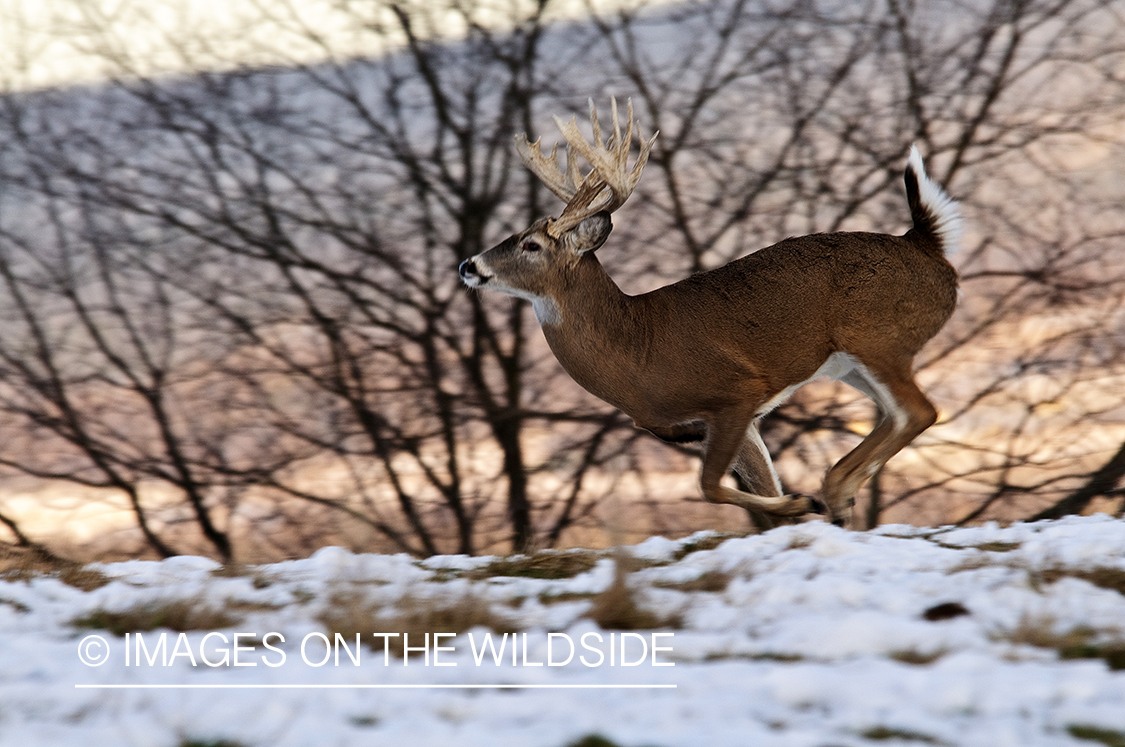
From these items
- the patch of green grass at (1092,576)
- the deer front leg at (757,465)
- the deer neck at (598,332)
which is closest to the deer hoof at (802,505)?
the deer front leg at (757,465)

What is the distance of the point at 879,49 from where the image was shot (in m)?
11.3

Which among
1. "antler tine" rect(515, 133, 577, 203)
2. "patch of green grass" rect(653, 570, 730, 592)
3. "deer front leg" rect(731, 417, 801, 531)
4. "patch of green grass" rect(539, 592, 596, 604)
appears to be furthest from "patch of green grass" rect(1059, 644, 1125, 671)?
"antler tine" rect(515, 133, 577, 203)

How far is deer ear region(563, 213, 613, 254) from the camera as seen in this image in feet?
21.1

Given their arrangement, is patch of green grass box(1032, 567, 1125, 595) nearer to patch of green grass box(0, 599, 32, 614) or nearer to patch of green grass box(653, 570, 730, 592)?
patch of green grass box(653, 570, 730, 592)

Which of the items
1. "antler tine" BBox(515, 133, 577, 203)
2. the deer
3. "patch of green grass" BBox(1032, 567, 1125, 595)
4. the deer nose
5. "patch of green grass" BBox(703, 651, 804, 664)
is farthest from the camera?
"antler tine" BBox(515, 133, 577, 203)

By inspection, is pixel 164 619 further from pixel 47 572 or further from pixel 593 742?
pixel 593 742

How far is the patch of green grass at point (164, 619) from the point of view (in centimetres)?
388

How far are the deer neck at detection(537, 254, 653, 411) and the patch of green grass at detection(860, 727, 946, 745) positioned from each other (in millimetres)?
3835

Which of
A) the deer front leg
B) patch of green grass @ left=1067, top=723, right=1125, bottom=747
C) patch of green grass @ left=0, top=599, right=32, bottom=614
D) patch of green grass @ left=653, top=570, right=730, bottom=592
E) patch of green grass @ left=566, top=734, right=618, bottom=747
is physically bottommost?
patch of green grass @ left=1067, top=723, right=1125, bottom=747

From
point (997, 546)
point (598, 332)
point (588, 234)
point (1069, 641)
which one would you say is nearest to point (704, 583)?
point (1069, 641)

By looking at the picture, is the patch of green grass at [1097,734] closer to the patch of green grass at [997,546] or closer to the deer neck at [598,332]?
the patch of green grass at [997,546]

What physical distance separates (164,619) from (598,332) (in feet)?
10.5

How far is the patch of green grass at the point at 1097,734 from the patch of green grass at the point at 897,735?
349mm

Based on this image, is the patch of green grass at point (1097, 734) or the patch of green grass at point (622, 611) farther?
the patch of green grass at point (622, 611)
